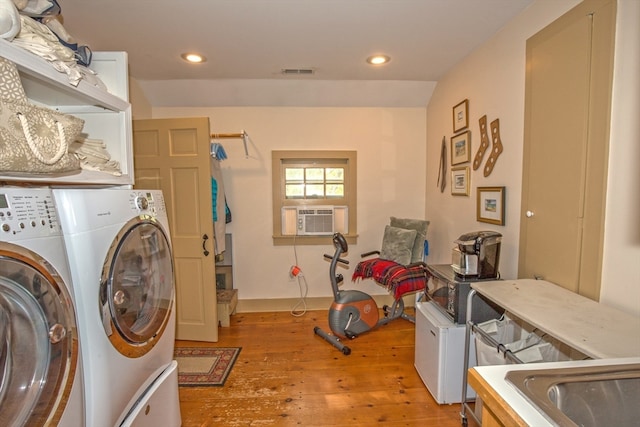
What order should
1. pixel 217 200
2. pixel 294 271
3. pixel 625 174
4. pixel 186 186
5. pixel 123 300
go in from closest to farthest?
pixel 123 300 → pixel 625 174 → pixel 186 186 → pixel 217 200 → pixel 294 271

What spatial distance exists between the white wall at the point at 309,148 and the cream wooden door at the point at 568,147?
1.65m

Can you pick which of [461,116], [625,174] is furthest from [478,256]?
[461,116]

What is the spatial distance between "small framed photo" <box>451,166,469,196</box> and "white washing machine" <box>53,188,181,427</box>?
231 centimetres

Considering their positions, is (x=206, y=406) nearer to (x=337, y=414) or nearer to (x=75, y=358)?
(x=337, y=414)

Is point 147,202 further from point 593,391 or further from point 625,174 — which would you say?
point 625,174

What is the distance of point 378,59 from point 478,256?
183 cm

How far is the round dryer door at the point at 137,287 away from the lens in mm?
1109

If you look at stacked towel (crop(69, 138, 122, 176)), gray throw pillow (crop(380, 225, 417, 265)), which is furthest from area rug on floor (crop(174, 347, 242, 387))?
gray throw pillow (crop(380, 225, 417, 265))

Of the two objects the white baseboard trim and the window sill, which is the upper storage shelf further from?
the white baseboard trim

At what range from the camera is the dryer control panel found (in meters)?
0.78

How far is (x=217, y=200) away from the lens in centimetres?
298

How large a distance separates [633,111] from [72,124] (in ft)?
7.22

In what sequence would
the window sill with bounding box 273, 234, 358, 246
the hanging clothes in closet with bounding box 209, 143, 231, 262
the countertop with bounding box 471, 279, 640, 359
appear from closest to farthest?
the countertop with bounding box 471, 279, 640, 359, the hanging clothes in closet with bounding box 209, 143, 231, 262, the window sill with bounding box 273, 234, 358, 246

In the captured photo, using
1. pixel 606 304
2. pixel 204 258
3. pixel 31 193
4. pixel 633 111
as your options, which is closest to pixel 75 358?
pixel 31 193
